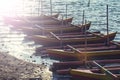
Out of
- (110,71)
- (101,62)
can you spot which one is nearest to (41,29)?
(101,62)

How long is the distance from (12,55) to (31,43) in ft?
23.3

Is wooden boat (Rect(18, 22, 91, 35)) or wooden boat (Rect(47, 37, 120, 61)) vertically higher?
wooden boat (Rect(18, 22, 91, 35))

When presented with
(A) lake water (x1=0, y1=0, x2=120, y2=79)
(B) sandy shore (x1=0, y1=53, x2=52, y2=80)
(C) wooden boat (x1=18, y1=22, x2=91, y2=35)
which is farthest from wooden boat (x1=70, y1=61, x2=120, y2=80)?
(C) wooden boat (x1=18, y1=22, x2=91, y2=35)

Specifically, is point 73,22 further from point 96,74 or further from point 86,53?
point 96,74

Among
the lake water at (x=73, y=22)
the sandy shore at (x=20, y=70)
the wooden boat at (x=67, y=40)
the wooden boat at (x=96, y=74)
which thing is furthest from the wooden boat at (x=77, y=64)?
the wooden boat at (x=67, y=40)

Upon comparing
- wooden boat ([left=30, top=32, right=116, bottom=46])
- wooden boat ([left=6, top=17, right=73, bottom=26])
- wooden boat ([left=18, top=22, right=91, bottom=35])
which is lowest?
wooden boat ([left=30, top=32, right=116, bottom=46])

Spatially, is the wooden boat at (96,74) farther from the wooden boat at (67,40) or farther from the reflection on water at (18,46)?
the wooden boat at (67,40)

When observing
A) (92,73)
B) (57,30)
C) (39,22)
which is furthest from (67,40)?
(92,73)

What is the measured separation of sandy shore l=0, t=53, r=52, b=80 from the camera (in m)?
26.8

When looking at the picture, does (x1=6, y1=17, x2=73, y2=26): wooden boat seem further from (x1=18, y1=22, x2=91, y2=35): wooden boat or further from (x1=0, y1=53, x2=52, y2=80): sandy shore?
(x1=0, y1=53, x2=52, y2=80): sandy shore

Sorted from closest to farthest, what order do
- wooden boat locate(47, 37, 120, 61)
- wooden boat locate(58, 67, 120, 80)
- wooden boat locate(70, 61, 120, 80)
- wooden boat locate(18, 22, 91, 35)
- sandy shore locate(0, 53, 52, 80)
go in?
wooden boat locate(70, 61, 120, 80) → wooden boat locate(58, 67, 120, 80) → sandy shore locate(0, 53, 52, 80) → wooden boat locate(47, 37, 120, 61) → wooden boat locate(18, 22, 91, 35)

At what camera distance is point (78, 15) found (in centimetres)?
6938

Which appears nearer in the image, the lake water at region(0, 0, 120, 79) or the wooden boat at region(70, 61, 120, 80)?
the wooden boat at region(70, 61, 120, 80)

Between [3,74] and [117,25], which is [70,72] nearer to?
[3,74]
